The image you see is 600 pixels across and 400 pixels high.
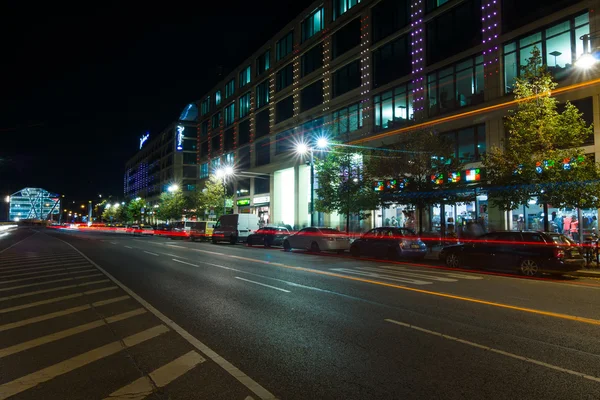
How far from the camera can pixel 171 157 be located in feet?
272

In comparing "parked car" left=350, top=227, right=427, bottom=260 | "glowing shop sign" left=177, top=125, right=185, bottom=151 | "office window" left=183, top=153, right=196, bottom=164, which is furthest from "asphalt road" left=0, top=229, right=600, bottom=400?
"office window" left=183, top=153, right=196, bottom=164

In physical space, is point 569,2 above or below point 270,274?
above

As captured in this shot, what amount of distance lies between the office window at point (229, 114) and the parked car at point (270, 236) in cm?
3135

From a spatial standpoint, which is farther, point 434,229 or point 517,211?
point 434,229

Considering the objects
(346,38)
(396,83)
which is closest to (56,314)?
(396,83)

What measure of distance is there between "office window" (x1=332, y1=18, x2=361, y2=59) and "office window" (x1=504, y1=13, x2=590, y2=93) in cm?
1477

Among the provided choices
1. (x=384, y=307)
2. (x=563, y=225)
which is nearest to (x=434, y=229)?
(x=563, y=225)

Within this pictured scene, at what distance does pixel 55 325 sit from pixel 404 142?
67.2ft

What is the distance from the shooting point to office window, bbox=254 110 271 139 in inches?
1911

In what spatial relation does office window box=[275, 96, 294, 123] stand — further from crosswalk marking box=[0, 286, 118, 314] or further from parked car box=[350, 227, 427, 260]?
crosswalk marking box=[0, 286, 118, 314]

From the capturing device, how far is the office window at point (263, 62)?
4906cm

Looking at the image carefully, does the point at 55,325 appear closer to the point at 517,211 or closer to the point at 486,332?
the point at 486,332

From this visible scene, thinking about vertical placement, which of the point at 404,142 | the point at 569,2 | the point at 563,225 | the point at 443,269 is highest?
the point at 569,2

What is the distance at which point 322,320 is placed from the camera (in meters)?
7.13
